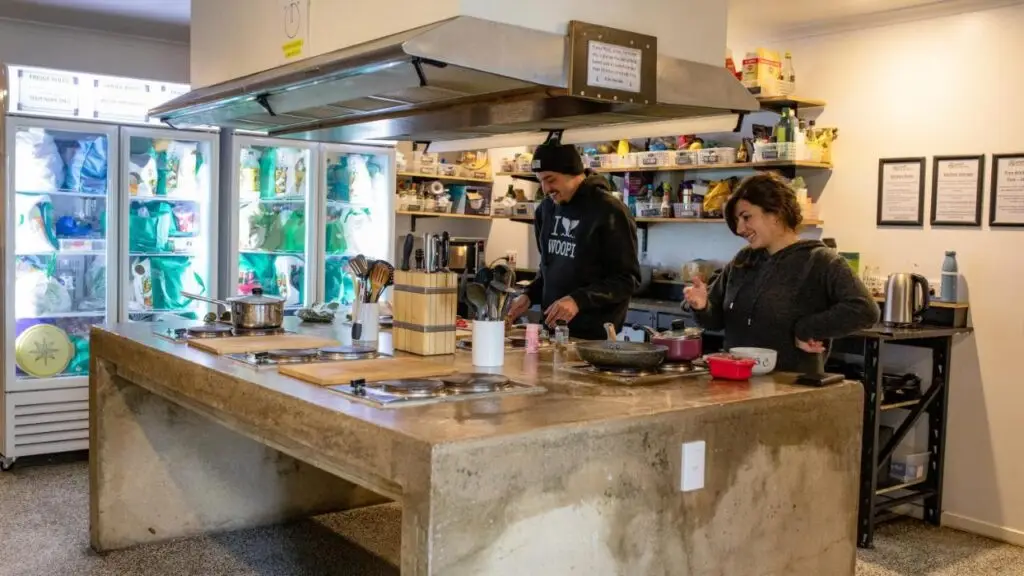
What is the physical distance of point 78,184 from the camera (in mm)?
4938

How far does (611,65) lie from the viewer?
2.56 meters

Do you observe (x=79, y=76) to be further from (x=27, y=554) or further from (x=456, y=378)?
(x=456, y=378)

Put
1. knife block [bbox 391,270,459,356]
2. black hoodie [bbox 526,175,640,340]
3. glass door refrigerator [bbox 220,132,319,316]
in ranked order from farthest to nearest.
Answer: glass door refrigerator [bbox 220,132,319,316] → black hoodie [bbox 526,175,640,340] → knife block [bbox 391,270,459,356]

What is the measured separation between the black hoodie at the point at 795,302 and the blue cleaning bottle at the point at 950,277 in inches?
54.2

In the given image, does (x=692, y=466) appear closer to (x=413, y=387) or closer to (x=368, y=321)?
(x=413, y=387)

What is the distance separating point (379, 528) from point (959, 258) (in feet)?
9.81

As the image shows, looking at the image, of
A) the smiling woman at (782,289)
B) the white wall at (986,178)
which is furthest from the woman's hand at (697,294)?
the white wall at (986,178)

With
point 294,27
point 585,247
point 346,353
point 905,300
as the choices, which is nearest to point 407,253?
point 346,353

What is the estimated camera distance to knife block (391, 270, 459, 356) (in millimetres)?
2834

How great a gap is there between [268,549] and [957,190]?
3.52 m

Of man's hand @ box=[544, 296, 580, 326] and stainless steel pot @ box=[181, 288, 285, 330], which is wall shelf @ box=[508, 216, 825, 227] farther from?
stainless steel pot @ box=[181, 288, 285, 330]

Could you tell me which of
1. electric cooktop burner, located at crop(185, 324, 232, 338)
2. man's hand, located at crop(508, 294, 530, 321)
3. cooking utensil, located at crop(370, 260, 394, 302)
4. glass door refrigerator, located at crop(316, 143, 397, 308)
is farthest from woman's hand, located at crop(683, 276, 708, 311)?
glass door refrigerator, located at crop(316, 143, 397, 308)

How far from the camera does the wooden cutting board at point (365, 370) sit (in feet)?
7.67

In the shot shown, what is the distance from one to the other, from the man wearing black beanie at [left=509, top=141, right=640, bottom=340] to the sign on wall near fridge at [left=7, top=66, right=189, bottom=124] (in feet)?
8.03
